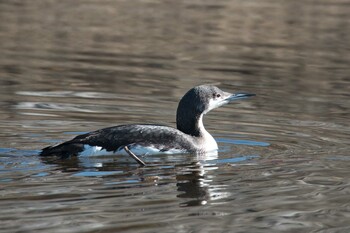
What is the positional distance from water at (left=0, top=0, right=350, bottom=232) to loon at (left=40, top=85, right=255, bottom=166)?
15 cm

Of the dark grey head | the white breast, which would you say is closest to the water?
the white breast

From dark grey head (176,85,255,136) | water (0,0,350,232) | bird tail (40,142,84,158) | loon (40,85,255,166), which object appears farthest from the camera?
dark grey head (176,85,255,136)

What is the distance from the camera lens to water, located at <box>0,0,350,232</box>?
28.9ft

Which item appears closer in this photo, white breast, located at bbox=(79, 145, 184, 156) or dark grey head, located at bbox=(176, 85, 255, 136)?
white breast, located at bbox=(79, 145, 184, 156)

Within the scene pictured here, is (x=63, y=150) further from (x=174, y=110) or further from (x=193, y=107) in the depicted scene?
(x=174, y=110)

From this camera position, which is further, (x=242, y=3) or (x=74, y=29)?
(x=242, y=3)

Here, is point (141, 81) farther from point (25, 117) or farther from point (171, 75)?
point (25, 117)

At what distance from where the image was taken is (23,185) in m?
9.57

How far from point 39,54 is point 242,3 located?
9368mm

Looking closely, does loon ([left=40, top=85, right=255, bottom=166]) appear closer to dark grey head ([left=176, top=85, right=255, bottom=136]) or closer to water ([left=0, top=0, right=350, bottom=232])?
dark grey head ([left=176, top=85, right=255, bottom=136])

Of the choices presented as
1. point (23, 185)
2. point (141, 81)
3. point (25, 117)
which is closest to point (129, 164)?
point (23, 185)

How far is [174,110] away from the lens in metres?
14.4

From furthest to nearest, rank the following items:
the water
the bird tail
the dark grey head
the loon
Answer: the dark grey head, the loon, the bird tail, the water

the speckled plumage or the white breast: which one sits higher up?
the speckled plumage
